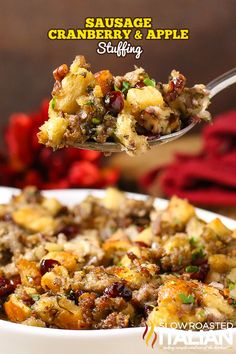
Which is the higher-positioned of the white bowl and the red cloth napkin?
the red cloth napkin

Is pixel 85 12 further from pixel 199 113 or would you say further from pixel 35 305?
pixel 35 305

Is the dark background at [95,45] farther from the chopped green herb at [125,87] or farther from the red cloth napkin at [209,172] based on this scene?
the chopped green herb at [125,87]

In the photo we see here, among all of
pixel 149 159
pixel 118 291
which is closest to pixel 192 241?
pixel 118 291

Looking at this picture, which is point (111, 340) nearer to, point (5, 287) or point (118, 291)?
point (118, 291)

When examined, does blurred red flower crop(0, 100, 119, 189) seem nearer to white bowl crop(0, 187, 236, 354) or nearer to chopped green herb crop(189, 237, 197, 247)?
chopped green herb crop(189, 237, 197, 247)

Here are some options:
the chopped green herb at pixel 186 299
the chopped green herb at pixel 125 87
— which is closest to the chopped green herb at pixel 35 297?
the chopped green herb at pixel 186 299

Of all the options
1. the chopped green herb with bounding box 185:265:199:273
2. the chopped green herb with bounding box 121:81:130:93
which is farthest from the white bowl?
the chopped green herb with bounding box 121:81:130:93
